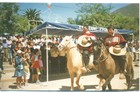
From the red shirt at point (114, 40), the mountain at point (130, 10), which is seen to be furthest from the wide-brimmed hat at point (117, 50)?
the mountain at point (130, 10)

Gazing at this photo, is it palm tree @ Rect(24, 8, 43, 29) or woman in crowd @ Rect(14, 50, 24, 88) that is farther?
woman in crowd @ Rect(14, 50, 24, 88)

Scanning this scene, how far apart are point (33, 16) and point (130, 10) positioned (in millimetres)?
2751

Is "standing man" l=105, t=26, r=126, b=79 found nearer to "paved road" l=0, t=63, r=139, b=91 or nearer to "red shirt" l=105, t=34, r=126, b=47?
"red shirt" l=105, t=34, r=126, b=47

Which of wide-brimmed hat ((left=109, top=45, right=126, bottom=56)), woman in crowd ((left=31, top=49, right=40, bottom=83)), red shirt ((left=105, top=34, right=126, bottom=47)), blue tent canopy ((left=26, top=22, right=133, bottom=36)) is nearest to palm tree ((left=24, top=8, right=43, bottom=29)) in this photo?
blue tent canopy ((left=26, top=22, right=133, bottom=36))

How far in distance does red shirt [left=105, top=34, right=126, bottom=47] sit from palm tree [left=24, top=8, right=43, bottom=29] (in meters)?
2.04

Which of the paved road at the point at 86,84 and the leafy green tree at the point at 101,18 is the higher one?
the leafy green tree at the point at 101,18

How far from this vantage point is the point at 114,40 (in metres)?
10.7

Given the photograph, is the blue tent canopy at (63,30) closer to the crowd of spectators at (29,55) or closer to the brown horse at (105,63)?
the crowd of spectators at (29,55)

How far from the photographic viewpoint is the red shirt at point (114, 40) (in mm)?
10625

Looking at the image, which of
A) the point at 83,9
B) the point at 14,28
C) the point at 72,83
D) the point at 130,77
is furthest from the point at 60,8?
the point at 130,77

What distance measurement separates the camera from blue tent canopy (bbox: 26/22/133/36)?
10797 mm

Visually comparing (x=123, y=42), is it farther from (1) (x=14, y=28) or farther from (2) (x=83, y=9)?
(1) (x=14, y=28)

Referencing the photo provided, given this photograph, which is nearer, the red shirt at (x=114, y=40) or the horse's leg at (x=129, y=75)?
the red shirt at (x=114, y=40)

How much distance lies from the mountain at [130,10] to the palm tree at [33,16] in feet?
7.34
